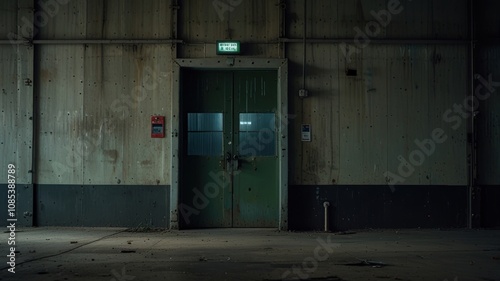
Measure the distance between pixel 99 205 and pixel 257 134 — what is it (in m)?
3.50

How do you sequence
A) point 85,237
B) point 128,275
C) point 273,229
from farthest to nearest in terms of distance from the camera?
point 273,229 < point 85,237 < point 128,275

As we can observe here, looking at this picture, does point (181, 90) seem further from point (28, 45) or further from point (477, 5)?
point (477, 5)

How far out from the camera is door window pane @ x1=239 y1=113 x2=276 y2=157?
1149 centimetres

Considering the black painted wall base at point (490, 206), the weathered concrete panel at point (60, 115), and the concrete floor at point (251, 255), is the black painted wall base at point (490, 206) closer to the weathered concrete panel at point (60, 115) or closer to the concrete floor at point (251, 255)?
the concrete floor at point (251, 255)

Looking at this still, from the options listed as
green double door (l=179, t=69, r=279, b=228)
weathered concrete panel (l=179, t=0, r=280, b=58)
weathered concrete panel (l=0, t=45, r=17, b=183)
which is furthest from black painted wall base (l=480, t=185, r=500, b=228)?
weathered concrete panel (l=0, t=45, r=17, b=183)

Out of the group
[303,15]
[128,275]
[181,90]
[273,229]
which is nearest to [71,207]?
[181,90]

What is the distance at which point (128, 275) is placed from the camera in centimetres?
675

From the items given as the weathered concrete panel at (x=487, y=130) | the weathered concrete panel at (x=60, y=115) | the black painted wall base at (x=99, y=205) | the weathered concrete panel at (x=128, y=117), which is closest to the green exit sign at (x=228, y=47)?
the weathered concrete panel at (x=128, y=117)

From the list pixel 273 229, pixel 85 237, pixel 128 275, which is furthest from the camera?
pixel 273 229

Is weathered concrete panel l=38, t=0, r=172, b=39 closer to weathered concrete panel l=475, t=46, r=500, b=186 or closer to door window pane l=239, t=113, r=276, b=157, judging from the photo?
door window pane l=239, t=113, r=276, b=157

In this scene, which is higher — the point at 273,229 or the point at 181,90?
the point at 181,90

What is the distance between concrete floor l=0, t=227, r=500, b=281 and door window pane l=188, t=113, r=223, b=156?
1.64 m

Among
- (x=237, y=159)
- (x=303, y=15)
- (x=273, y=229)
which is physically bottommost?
(x=273, y=229)

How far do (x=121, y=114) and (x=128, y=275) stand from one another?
522 centimetres
